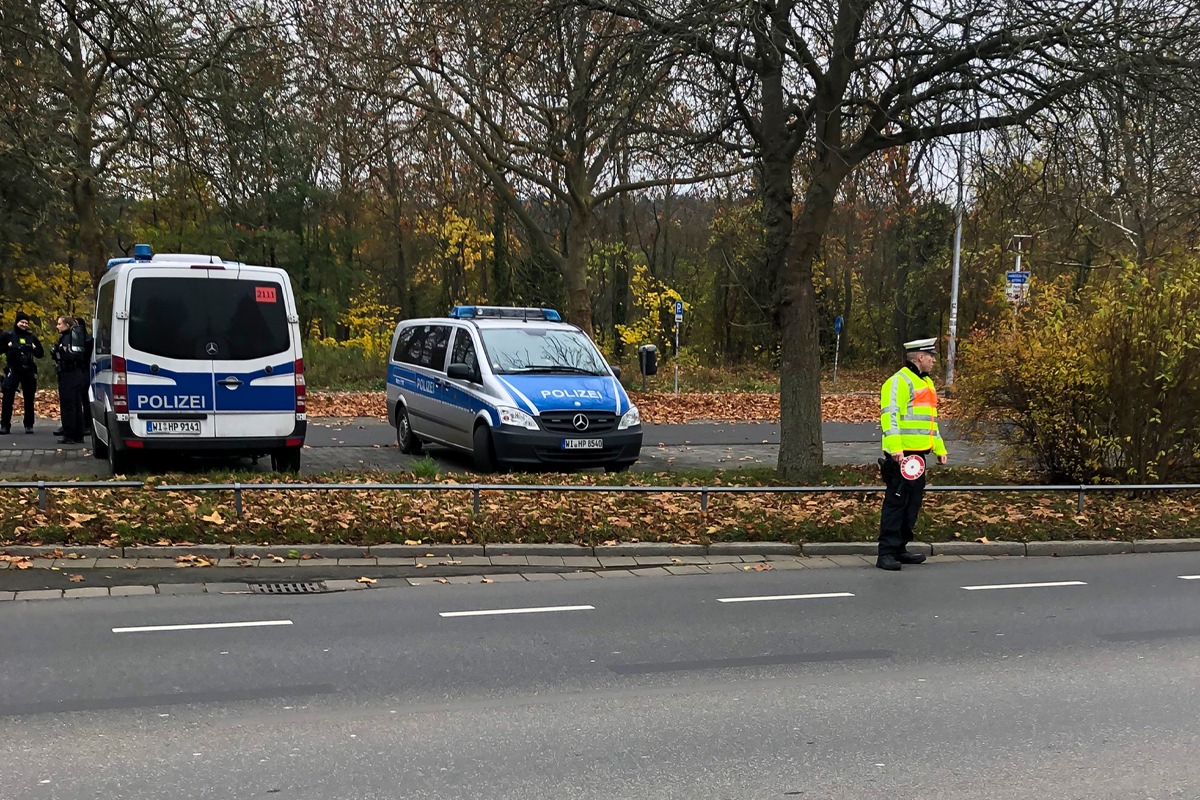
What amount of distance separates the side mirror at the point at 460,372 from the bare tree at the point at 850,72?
3.91 meters

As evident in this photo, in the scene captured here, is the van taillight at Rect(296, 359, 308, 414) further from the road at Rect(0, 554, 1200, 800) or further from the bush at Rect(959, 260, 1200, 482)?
the bush at Rect(959, 260, 1200, 482)

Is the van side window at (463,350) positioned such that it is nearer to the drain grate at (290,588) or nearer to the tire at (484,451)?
the tire at (484,451)

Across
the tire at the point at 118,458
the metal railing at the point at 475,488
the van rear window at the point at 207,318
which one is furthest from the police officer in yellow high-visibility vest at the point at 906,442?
the tire at the point at 118,458

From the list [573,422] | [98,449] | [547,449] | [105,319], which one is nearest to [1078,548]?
[573,422]

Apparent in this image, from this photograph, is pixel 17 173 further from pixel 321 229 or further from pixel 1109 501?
pixel 1109 501

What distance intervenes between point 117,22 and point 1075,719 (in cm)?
998

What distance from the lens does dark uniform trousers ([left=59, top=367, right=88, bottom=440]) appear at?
14.6 metres

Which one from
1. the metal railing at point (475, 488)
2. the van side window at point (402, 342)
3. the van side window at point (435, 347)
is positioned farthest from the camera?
the van side window at point (402, 342)

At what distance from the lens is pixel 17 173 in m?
28.1

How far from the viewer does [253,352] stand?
37.6ft

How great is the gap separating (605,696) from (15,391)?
14.0 m

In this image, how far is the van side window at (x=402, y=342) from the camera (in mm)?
15875

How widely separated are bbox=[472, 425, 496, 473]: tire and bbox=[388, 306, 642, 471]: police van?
1 cm

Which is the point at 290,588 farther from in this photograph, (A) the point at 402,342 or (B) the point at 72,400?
(B) the point at 72,400
